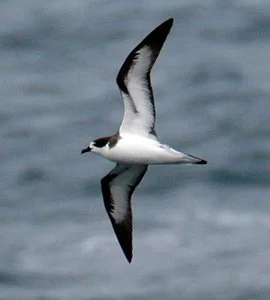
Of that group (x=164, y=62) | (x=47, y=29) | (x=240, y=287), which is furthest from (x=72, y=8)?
(x=240, y=287)

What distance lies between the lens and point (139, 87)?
2758 cm

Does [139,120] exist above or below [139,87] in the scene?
below

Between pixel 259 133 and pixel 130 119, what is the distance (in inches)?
671

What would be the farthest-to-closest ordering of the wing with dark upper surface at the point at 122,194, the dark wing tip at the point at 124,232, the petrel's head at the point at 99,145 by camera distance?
the dark wing tip at the point at 124,232 → the wing with dark upper surface at the point at 122,194 → the petrel's head at the point at 99,145

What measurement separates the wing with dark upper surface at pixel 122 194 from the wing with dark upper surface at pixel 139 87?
1580 millimetres

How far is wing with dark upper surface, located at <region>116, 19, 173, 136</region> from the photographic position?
27250 mm

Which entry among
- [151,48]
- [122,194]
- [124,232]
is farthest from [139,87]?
[124,232]

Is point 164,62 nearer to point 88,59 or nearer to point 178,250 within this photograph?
point 88,59

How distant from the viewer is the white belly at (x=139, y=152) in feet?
88.3

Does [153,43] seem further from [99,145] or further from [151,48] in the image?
[99,145]

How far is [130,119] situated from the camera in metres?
27.7

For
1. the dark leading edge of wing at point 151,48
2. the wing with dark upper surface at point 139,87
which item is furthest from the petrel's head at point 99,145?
the dark leading edge of wing at point 151,48

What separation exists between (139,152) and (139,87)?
1.12m

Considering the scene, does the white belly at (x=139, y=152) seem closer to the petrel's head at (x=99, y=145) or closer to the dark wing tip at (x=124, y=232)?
the petrel's head at (x=99, y=145)
